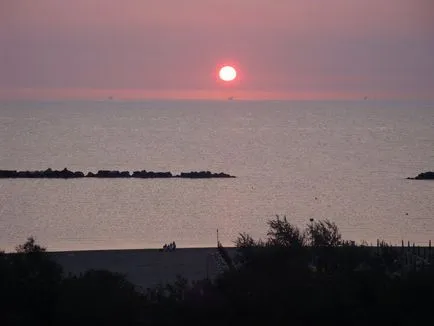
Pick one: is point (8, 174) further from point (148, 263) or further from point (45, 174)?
point (148, 263)

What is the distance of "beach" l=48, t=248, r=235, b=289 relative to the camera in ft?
60.8

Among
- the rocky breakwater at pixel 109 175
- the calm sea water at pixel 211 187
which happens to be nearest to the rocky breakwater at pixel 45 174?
the rocky breakwater at pixel 109 175

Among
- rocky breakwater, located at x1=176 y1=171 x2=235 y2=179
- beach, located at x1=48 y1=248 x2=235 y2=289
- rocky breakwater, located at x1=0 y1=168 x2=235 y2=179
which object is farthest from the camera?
rocky breakwater, located at x1=176 y1=171 x2=235 y2=179

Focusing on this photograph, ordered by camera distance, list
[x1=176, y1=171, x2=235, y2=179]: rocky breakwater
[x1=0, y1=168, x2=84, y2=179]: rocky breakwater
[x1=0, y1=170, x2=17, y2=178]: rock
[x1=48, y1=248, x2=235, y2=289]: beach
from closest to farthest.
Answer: [x1=48, y1=248, x2=235, y2=289]: beach < [x1=0, y1=168, x2=84, y2=179]: rocky breakwater < [x1=176, y1=171, x2=235, y2=179]: rocky breakwater < [x1=0, y1=170, x2=17, y2=178]: rock

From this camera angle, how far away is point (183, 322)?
12.1 meters

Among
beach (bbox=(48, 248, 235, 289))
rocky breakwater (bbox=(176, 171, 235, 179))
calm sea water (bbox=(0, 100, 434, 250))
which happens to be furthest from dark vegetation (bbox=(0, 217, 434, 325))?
rocky breakwater (bbox=(176, 171, 235, 179))

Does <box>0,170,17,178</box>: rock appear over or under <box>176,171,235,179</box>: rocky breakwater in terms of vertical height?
over

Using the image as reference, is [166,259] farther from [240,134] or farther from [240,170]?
[240,134]

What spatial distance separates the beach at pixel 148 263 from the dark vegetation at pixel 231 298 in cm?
372

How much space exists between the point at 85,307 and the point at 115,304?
441 mm

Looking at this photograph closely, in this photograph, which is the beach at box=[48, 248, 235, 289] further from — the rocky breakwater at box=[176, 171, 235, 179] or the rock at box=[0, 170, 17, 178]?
the rock at box=[0, 170, 17, 178]

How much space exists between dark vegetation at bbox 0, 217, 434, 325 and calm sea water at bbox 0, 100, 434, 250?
1168 cm

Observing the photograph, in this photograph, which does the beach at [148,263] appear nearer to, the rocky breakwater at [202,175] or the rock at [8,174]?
the rocky breakwater at [202,175]

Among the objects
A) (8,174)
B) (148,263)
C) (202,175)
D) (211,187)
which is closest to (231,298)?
(148,263)
